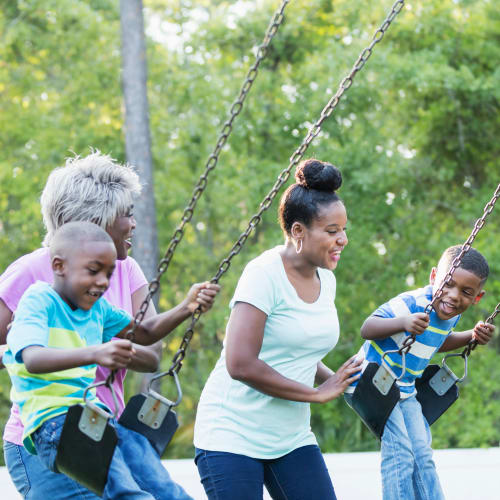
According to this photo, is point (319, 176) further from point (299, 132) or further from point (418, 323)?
point (299, 132)

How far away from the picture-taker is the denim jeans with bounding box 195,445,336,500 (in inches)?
98.1

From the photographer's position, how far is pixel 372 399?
9.76 feet

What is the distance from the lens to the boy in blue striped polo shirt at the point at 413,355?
3301mm

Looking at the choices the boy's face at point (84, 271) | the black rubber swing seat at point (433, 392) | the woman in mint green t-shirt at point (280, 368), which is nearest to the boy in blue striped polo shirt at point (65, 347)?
the boy's face at point (84, 271)

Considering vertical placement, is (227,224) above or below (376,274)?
above

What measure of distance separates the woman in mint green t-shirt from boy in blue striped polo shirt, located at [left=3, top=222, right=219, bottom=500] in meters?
0.24

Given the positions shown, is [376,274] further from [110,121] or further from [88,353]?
[88,353]

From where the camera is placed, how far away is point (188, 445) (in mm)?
8281

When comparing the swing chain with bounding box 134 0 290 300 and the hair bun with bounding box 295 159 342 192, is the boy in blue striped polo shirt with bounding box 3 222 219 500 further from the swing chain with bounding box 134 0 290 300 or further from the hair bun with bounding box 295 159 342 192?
the hair bun with bounding box 295 159 342 192

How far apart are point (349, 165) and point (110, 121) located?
3.32 metres

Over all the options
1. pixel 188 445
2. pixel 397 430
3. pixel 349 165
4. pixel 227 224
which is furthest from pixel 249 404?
pixel 227 224

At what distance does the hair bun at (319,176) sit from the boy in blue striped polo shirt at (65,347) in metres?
0.70

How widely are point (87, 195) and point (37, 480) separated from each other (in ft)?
2.79

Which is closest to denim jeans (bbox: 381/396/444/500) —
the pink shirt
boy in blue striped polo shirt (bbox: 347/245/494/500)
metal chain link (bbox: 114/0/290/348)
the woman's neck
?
boy in blue striped polo shirt (bbox: 347/245/494/500)
